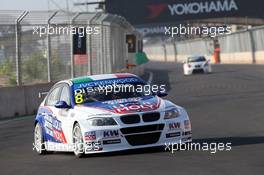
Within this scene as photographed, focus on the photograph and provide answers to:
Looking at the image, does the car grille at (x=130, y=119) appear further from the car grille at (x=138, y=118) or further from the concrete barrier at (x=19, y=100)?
the concrete barrier at (x=19, y=100)

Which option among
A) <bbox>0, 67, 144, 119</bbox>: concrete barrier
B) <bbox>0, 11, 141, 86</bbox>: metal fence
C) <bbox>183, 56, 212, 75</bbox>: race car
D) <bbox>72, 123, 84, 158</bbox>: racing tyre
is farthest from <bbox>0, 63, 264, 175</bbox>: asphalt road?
<bbox>183, 56, 212, 75</bbox>: race car

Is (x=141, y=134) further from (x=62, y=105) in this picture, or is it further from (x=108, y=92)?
(x=62, y=105)

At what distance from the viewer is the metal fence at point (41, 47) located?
76.1 ft

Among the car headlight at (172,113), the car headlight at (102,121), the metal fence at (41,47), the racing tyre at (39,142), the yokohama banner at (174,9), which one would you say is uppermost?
the yokohama banner at (174,9)

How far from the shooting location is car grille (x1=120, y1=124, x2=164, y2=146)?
38.3ft

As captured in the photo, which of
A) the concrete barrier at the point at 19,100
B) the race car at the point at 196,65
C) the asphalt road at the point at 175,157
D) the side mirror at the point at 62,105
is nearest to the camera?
the asphalt road at the point at 175,157

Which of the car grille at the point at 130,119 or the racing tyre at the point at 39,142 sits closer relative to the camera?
the car grille at the point at 130,119

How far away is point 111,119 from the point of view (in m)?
11.7

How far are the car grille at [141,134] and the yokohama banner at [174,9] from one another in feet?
193

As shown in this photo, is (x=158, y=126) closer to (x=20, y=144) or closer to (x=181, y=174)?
(x=181, y=174)

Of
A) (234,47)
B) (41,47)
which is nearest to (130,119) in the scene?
(41,47)

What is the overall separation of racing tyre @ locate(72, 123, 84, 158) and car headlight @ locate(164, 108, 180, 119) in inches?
50.9

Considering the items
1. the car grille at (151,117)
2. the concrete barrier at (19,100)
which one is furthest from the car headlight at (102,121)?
the concrete barrier at (19,100)

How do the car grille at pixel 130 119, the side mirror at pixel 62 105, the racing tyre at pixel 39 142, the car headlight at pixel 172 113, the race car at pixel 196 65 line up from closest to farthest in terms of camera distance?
the car grille at pixel 130 119 < the car headlight at pixel 172 113 < the side mirror at pixel 62 105 < the racing tyre at pixel 39 142 < the race car at pixel 196 65
